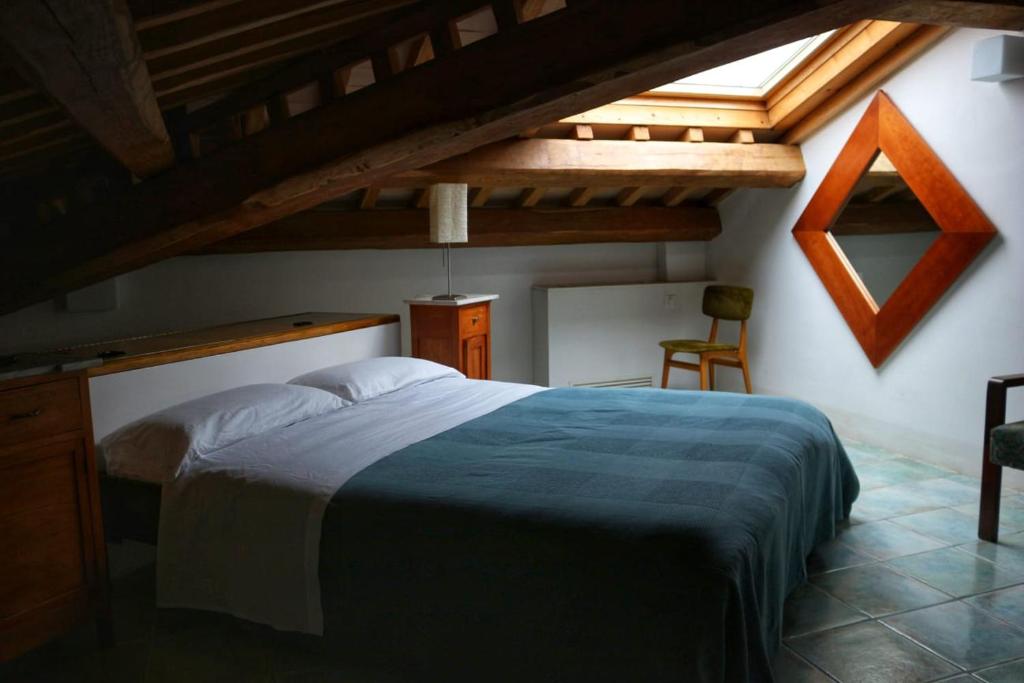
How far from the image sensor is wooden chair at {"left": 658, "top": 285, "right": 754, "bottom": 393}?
15.5ft

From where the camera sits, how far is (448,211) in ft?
12.4

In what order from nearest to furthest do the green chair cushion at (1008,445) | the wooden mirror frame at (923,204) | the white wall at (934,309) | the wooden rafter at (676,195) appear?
the green chair cushion at (1008,445)
the white wall at (934,309)
the wooden mirror frame at (923,204)
the wooden rafter at (676,195)

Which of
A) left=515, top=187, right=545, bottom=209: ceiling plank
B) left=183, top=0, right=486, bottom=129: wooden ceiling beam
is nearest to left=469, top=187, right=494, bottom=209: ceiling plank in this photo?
left=515, top=187, right=545, bottom=209: ceiling plank

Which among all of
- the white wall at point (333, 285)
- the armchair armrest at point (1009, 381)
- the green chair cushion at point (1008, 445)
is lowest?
the green chair cushion at point (1008, 445)

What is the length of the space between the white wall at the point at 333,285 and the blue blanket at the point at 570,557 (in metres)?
2.06

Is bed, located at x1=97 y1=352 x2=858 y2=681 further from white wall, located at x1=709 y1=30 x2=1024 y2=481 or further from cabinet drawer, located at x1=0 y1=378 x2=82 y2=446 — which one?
white wall, located at x1=709 y1=30 x2=1024 y2=481

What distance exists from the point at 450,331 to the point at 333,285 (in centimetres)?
96

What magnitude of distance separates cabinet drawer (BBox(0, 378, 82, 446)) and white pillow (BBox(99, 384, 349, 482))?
0.89 ft

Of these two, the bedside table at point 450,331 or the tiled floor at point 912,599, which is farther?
the bedside table at point 450,331

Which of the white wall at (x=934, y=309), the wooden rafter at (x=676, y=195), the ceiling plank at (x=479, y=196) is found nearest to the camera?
the white wall at (x=934, y=309)

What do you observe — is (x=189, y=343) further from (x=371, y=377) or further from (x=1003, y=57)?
(x=1003, y=57)

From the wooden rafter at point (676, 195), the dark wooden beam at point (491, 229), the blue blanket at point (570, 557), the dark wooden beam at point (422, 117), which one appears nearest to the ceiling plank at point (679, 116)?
Result: the wooden rafter at point (676, 195)

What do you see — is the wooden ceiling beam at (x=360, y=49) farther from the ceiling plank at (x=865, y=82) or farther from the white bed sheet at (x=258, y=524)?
the ceiling plank at (x=865, y=82)

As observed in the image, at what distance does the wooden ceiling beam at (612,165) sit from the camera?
12.6 feet
